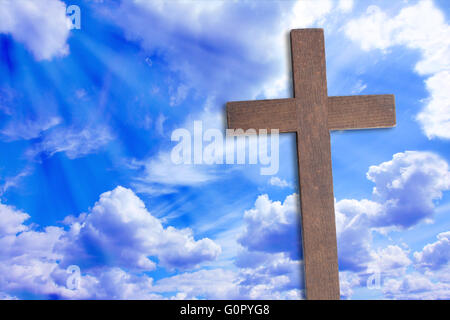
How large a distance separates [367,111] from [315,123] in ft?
1.12

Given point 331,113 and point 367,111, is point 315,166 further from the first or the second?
point 367,111

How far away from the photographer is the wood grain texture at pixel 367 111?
2.61m

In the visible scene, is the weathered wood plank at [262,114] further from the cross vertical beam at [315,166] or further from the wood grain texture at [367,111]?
the wood grain texture at [367,111]

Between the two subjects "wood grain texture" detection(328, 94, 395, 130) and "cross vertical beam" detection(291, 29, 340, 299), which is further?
"wood grain texture" detection(328, 94, 395, 130)

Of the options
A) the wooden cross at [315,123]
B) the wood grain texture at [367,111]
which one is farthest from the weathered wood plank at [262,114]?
the wood grain texture at [367,111]

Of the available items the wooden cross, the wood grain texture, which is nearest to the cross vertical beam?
the wooden cross

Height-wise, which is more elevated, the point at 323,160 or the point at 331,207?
the point at 323,160

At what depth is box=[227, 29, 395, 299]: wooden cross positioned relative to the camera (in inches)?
96.6

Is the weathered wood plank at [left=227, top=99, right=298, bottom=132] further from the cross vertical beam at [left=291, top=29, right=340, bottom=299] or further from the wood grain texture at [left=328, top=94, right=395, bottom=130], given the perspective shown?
the wood grain texture at [left=328, top=94, right=395, bottom=130]

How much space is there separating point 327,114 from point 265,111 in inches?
13.7
